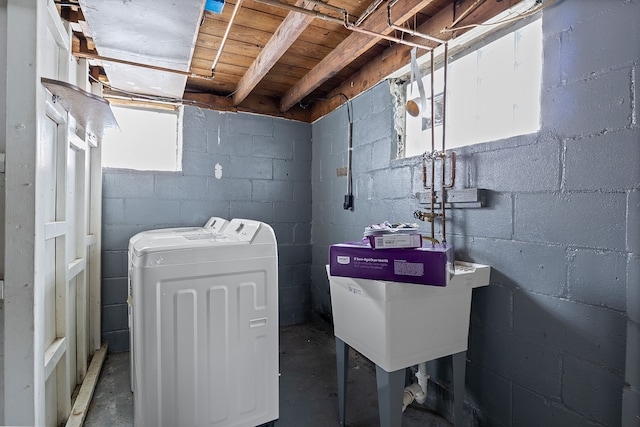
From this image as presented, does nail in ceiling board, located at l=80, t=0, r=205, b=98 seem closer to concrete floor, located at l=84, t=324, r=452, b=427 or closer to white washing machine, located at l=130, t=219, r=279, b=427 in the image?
white washing machine, located at l=130, t=219, r=279, b=427

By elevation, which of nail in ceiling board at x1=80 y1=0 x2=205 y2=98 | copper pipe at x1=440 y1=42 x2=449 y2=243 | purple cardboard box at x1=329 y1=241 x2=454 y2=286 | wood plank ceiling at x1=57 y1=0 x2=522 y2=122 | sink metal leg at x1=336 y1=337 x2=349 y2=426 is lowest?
sink metal leg at x1=336 y1=337 x2=349 y2=426

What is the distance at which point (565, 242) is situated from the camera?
49.0 inches

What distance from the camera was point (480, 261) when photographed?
62.3 inches

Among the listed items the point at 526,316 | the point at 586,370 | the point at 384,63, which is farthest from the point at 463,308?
the point at 384,63

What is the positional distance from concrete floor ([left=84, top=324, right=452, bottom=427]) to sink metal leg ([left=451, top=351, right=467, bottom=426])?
23 centimetres

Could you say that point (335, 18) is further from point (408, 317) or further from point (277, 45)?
point (408, 317)

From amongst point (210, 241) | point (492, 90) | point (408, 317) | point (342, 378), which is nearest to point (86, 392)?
point (210, 241)

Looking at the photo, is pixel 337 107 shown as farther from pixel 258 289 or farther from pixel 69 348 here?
pixel 69 348

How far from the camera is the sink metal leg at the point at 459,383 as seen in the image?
59.4 inches

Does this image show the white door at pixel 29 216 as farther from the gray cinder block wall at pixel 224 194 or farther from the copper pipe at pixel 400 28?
the copper pipe at pixel 400 28

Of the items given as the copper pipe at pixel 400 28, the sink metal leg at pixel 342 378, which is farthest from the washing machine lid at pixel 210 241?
the copper pipe at pixel 400 28

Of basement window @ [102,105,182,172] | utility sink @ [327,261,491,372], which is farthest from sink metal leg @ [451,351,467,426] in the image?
basement window @ [102,105,182,172]

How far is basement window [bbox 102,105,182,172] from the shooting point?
101 inches

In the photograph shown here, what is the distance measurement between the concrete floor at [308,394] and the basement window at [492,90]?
1.55 metres
